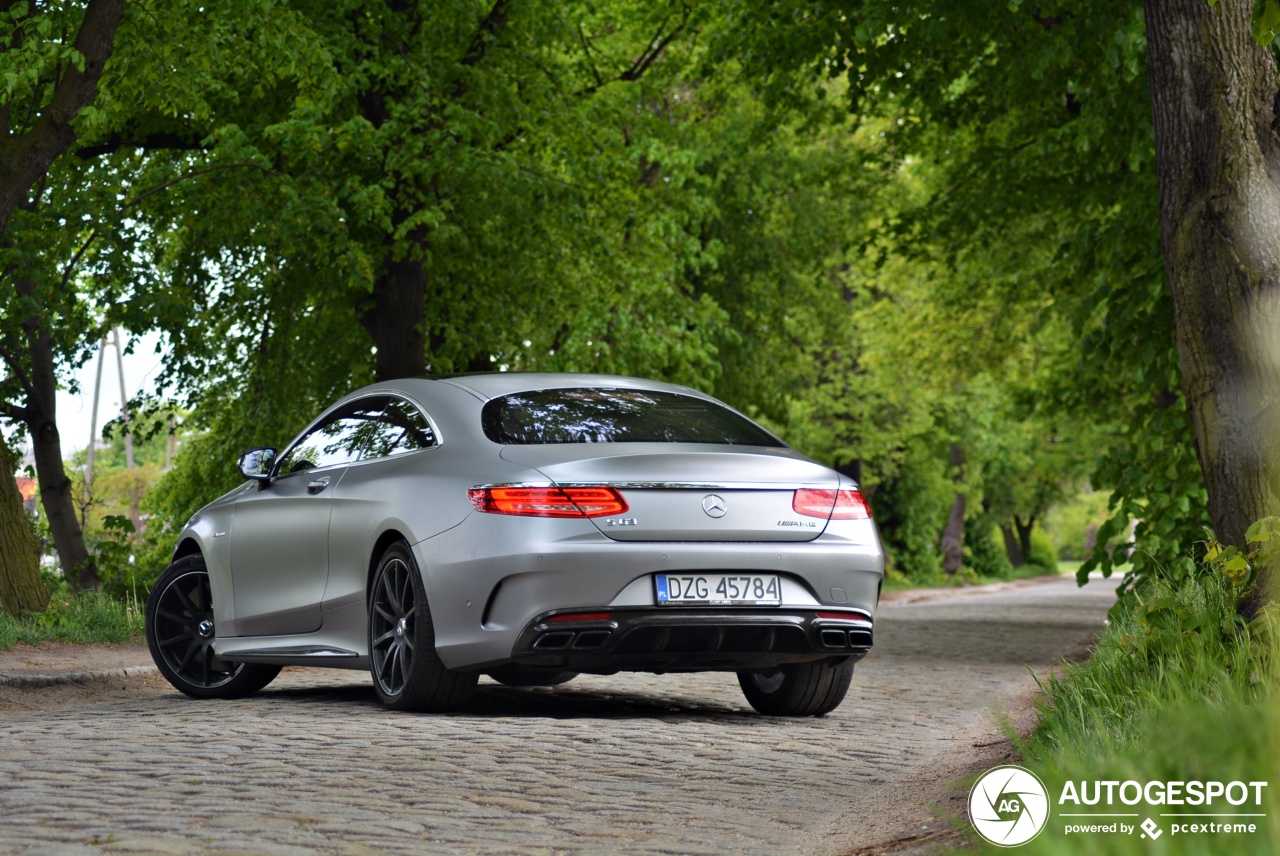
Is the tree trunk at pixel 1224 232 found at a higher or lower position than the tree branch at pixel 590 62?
lower

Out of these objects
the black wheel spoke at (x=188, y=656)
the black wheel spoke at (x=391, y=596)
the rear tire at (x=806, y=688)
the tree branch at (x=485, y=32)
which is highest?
the tree branch at (x=485, y=32)

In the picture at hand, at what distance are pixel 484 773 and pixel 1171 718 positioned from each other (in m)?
2.57

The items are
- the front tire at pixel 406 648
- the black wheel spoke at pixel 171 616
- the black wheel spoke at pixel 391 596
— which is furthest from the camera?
the black wheel spoke at pixel 171 616

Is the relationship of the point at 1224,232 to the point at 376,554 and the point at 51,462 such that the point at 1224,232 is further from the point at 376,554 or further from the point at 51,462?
the point at 51,462

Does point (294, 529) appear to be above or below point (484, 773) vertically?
above

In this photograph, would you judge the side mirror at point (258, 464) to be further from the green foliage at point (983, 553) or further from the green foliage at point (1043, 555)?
the green foliage at point (1043, 555)

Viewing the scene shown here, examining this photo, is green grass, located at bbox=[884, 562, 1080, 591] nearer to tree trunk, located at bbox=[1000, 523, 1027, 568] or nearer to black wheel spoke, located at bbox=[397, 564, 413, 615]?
tree trunk, located at bbox=[1000, 523, 1027, 568]

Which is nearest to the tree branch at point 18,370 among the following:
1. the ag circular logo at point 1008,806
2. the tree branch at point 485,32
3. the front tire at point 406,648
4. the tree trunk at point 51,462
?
the tree trunk at point 51,462

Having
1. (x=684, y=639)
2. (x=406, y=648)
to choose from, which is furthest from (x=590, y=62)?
(x=684, y=639)

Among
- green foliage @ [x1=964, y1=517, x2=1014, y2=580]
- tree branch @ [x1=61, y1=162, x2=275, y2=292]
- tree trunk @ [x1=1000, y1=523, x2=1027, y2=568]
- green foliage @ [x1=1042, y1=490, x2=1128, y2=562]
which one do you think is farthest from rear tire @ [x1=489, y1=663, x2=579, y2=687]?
green foliage @ [x1=1042, y1=490, x2=1128, y2=562]

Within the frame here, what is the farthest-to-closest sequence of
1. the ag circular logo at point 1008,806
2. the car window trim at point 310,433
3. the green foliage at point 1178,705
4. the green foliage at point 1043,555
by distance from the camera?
the green foliage at point 1043,555 < the car window trim at point 310,433 < the ag circular logo at point 1008,806 < the green foliage at point 1178,705

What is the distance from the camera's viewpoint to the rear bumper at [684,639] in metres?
7.03

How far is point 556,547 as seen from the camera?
6.99 meters

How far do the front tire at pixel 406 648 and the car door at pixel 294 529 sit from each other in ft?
1.96
